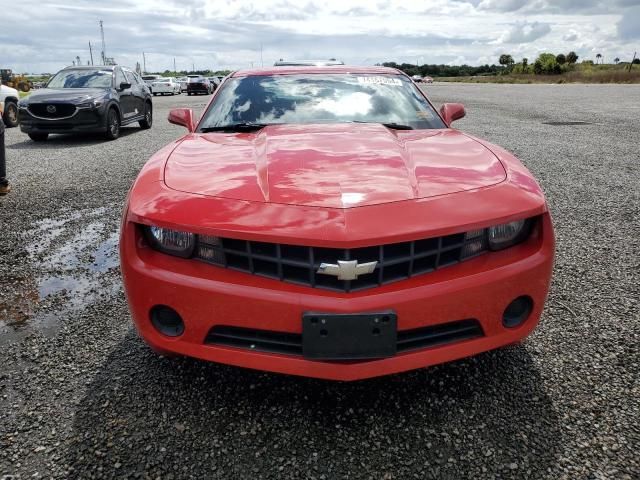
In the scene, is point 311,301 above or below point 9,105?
above

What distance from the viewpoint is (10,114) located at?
43.8 feet

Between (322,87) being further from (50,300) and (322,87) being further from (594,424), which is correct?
(594,424)

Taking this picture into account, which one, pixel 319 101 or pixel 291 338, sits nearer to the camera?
pixel 291 338

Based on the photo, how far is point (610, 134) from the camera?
33.3ft

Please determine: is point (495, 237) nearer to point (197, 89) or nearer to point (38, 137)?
point (38, 137)

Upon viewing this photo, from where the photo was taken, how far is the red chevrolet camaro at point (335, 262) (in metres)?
1.77

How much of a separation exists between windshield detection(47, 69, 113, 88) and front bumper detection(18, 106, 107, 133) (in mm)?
1087

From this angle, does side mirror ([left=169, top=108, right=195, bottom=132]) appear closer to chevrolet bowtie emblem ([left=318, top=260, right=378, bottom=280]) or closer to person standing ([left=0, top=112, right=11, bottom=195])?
chevrolet bowtie emblem ([left=318, top=260, right=378, bottom=280])

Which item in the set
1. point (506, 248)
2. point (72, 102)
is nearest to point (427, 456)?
point (506, 248)

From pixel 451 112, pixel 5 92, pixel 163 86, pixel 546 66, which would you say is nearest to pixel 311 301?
pixel 451 112

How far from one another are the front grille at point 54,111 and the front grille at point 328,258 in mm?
9444

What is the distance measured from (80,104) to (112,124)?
0.82 metres

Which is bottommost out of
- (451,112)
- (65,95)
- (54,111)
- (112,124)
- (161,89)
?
(161,89)

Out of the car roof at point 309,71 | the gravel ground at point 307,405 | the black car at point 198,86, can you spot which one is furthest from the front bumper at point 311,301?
the black car at point 198,86
